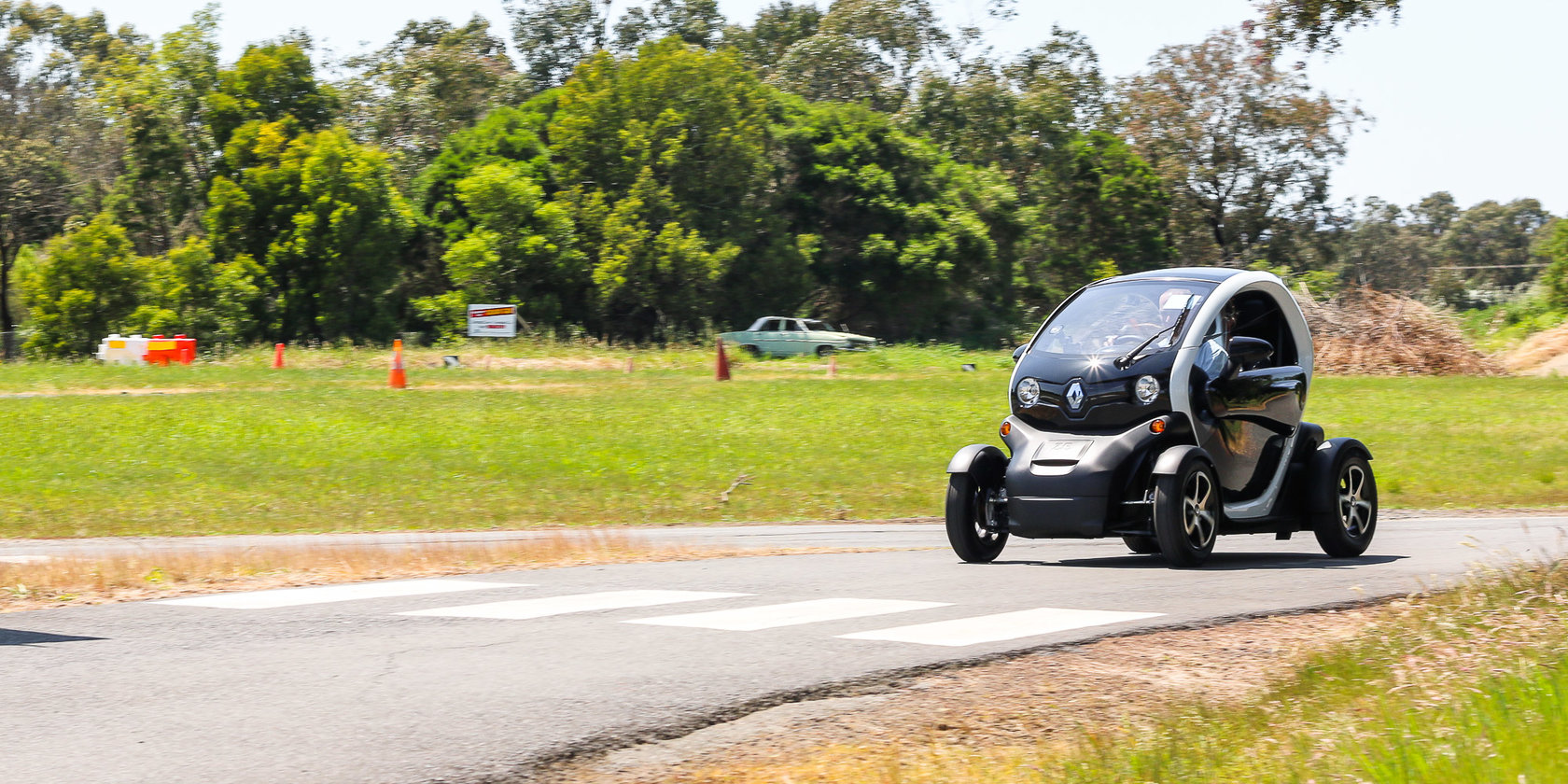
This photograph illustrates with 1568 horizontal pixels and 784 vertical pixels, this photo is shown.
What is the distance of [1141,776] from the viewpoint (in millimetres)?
4602

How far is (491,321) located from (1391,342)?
2807 cm

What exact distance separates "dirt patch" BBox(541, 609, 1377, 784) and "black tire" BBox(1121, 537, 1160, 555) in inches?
112

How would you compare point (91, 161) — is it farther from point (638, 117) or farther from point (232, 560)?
point (232, 560)

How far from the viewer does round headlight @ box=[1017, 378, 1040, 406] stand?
1066cm

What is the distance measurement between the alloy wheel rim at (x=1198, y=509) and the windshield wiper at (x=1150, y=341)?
0.84 metres

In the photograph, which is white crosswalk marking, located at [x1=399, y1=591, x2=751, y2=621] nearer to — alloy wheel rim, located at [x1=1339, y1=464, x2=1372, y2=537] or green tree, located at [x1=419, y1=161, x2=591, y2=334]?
alloy wheel rim, located at [x1=1339, y1=464, x2=1372, y2=537]

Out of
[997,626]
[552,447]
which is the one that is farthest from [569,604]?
[552,447]

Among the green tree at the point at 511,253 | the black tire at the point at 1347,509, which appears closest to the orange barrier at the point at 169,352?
the green tree at the point at 511,253

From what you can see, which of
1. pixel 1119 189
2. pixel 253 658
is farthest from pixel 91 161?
pixel 253 658

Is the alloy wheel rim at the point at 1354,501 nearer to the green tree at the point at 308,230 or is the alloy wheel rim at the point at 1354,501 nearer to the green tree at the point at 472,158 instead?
the green tree at the point at 308,230

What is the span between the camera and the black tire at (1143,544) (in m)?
10.5

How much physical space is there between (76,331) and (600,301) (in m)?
18.2

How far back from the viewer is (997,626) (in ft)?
25.7

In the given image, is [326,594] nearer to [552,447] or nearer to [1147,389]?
[1147,389]
